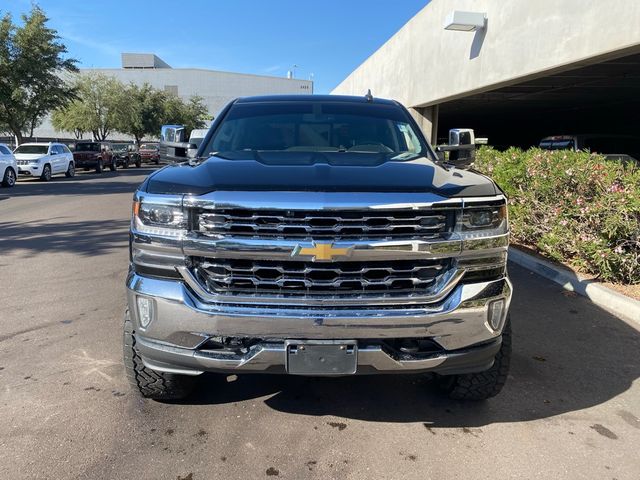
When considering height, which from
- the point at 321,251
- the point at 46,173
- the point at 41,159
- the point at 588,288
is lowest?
the point at 588,288

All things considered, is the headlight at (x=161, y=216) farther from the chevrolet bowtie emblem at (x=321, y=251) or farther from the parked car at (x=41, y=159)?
the parked car at (x=41, y=159)

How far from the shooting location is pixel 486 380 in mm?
3248

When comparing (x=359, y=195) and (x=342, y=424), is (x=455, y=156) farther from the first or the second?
(x=342, y=424)

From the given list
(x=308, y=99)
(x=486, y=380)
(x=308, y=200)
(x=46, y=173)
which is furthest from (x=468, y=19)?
(x=46, y=173)

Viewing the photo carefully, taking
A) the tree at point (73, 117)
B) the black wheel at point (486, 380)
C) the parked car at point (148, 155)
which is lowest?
the black wheel at point (486, 380)

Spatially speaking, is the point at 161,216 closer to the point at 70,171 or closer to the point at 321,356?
the point at 321,356

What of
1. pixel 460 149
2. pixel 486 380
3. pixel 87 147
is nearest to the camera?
pixel 486 380

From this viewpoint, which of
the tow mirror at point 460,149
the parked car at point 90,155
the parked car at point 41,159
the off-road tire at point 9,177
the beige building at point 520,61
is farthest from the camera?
the parked car at point 90,155

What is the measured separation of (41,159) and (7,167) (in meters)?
3.71

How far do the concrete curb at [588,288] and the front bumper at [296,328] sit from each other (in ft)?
10.6

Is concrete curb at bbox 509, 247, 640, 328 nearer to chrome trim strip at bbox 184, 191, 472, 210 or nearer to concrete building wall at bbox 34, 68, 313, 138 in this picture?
chrome trim strip at bbox 184, 191, 472, 210

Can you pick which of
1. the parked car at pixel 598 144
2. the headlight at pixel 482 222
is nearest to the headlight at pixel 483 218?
the headlight at pixel 482 222

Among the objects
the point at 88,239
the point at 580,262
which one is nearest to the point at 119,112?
the point at 88,239

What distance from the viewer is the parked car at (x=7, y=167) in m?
18.8
